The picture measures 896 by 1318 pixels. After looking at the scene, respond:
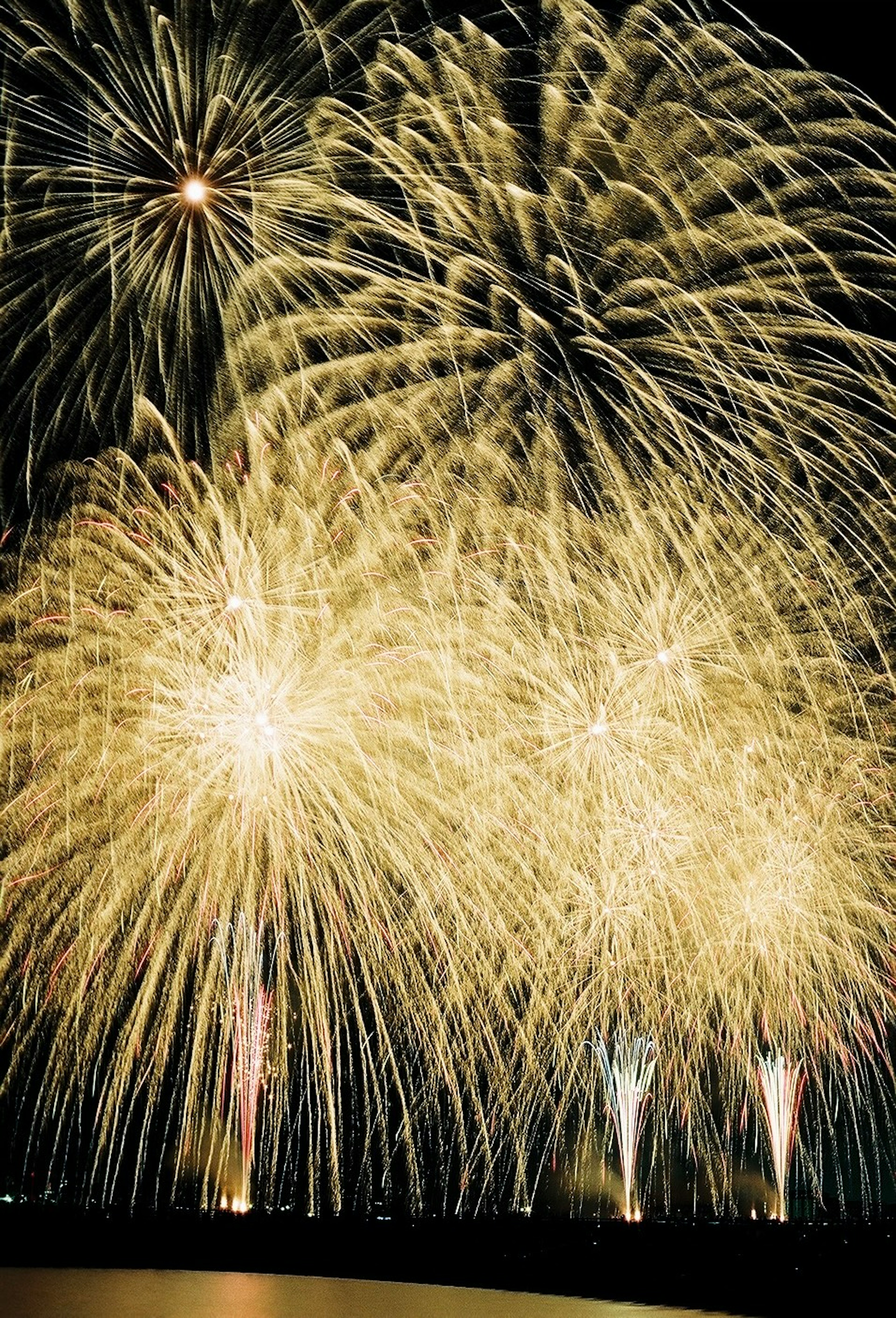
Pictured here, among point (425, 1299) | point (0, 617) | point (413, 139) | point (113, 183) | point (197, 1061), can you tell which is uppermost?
point (413, 139)

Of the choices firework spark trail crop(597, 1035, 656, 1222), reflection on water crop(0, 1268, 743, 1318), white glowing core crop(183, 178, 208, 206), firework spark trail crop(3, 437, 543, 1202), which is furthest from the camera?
firework spark trail crop(597, 1035, 656, 1222)

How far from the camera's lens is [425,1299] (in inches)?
693

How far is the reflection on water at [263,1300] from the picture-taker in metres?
15.2

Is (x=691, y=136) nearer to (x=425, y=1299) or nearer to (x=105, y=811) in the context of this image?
(x=105, y=811)

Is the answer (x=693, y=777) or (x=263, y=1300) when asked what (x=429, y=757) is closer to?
(x=693, y=777)

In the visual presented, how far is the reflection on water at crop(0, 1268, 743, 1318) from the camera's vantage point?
599 inches

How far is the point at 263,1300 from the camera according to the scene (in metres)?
17.2

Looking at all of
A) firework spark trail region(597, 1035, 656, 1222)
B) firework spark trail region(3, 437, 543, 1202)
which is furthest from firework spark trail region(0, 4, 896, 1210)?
firework spark trail region(597, 1035, 656, 1222)

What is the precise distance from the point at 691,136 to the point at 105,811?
30.0ft

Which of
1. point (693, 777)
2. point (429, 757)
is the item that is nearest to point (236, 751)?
point (429, 757)

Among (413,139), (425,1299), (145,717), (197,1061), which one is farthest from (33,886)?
(413,139)

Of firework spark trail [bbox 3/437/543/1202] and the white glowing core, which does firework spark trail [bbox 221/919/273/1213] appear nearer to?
firework spark trail [bbox 3/437/543/1202]

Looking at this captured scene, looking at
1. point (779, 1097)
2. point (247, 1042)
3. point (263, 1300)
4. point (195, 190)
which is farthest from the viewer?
A: point (779, 1097)

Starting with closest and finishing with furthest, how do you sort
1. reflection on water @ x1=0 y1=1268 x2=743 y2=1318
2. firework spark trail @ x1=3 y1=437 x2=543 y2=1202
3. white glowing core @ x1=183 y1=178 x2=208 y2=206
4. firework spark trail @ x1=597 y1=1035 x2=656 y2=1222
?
white glowing core @ x1=183 y1=178 x2=208 y2=206 → firework spark trail @ x1=3 y1=437 x2=543 y2=1202 → reflection on water @ x1=0 y1=1268 x2=743 y2=1318 → firework spark trail @ x1=597 y1=1035 x2=656 y2=1222
